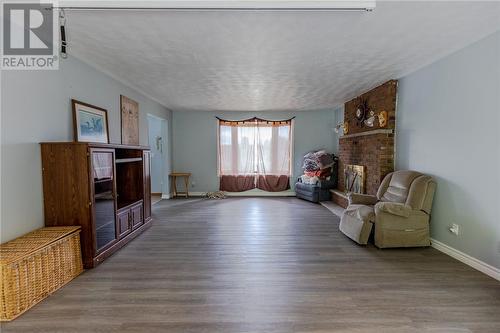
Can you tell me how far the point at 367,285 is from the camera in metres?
2.38

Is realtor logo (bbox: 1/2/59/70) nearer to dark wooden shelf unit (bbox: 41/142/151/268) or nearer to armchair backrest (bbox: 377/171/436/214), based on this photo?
dark wooden shelf unit (bbox: 41/142/151/268)

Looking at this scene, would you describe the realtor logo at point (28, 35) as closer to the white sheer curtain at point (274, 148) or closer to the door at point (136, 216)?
the door at point (136, 216)

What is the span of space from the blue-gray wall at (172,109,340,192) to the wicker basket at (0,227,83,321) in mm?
4685

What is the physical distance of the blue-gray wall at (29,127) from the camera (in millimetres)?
2197

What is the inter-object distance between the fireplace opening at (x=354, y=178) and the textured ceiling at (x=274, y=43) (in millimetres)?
1702

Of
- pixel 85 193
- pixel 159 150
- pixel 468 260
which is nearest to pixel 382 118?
pixel 468 260

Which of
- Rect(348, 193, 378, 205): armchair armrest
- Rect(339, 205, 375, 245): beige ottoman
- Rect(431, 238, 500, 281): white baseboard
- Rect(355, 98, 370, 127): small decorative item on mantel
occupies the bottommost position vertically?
Rect(431, 238, 500, 281): white baseboard

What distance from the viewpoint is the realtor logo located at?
6.86 feet

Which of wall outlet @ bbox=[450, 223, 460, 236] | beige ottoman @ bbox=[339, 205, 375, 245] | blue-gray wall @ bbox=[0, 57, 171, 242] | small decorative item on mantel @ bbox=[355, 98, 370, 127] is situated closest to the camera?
blue-gray wall @ bbox=[0, 57, 171, 242]

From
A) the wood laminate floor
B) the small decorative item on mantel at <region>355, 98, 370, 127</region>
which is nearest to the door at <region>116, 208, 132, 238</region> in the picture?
the wood laminate floor

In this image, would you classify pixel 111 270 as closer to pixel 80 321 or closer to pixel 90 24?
pixel 80 321

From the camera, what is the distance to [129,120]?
4395mm

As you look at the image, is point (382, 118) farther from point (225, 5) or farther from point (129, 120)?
point (129, 120)

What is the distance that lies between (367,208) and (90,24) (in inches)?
148
